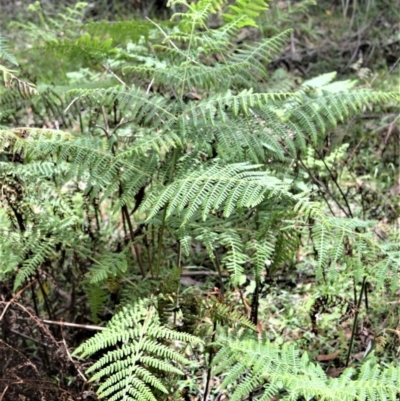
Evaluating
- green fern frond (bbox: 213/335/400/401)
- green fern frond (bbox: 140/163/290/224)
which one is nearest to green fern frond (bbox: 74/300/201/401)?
green fern frond (bbox: 213/335/400/401)

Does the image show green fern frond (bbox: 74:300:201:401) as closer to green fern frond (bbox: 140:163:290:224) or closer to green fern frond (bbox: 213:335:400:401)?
green fern frond (bbox: 213:335:400:401)

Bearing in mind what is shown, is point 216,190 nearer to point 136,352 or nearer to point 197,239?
point 197,239

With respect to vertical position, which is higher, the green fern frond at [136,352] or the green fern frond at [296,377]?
the green fern frond at [296,377]

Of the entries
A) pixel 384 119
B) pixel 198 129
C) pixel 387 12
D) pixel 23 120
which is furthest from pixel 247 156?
pixel 387 12

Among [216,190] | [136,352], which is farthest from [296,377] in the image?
[216,190]

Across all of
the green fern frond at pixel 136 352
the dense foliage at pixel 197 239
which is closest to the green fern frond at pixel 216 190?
the dense foliage at pixel 197 239

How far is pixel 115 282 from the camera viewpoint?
240cm

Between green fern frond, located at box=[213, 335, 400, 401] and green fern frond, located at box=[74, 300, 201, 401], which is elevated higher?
green fern frond, located at box=[213, 335, 400, 401]

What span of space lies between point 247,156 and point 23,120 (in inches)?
113

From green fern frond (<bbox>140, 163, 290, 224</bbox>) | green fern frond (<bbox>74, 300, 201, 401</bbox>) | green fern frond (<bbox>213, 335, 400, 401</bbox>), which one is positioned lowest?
green fern frond (<bbox>74, 300, 201, 401</bbox>)

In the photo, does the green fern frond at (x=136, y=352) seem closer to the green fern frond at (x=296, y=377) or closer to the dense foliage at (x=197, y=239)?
the dense foliage at (x=197, y=239)

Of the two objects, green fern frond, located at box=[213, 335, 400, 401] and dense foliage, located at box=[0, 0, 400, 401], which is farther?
dense foliage, located at box=[0, 0, 400, 401]

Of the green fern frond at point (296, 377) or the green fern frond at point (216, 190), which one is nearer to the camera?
the green fern frond at point (296, 377)

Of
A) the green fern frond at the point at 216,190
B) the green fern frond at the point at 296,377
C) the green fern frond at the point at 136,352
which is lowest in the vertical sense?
the green fern frond at the point at 136,352
